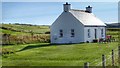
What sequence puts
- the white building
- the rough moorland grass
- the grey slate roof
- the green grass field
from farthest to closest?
1. the grey slate roof
2. the white building
3. the green grass field
4. the rough moorland grass

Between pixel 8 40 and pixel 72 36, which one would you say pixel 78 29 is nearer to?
pixel 72 36

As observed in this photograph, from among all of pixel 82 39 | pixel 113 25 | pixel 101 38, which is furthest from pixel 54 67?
pixel 113 25

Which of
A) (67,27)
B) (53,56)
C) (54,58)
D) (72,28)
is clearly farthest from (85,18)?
(54,58)

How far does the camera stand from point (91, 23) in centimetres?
4547

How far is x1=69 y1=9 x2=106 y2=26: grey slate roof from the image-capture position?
4434cm

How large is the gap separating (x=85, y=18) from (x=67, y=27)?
318 cm

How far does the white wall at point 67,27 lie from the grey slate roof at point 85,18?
0.68 meters

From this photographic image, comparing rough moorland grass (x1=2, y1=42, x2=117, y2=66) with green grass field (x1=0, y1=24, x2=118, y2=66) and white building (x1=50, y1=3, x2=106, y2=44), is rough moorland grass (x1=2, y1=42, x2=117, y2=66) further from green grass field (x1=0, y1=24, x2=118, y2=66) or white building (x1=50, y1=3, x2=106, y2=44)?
white building (x1=50, y1=3, x2=106, y2=44)

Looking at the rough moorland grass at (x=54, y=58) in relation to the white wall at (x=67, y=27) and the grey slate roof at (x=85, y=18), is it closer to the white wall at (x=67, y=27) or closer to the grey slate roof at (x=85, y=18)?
the white wall at (x=67, y=27)

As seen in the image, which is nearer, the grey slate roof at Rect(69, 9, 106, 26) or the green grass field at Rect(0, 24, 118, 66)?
the green grass field at Rect(0, 24, 118, 66)

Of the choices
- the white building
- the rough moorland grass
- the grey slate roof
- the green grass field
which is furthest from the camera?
the grey slate roof

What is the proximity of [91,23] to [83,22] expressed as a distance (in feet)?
6.83

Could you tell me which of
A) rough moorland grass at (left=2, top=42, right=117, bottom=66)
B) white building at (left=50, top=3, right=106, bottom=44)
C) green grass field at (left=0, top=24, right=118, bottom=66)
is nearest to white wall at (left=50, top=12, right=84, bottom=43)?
white building at (left=50, top=3, right=106, bottom=44)

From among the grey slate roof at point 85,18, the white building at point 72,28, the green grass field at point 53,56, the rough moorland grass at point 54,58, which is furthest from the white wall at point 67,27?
the rough moorland grass at point 54,58
